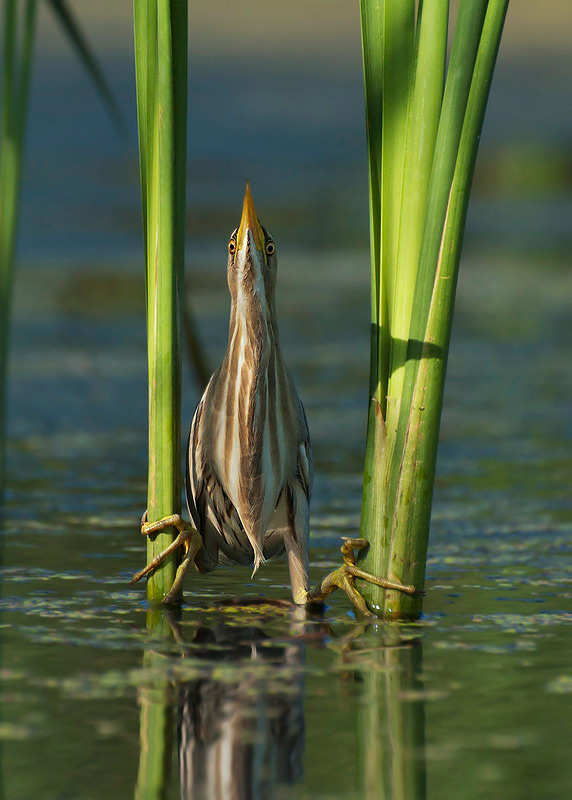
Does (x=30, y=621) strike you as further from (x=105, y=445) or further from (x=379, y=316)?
(x=105, y=445)

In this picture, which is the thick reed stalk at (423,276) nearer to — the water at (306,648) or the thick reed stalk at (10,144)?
the water at (306,648)

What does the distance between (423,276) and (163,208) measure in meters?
0.61

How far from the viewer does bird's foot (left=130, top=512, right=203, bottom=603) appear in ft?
11.3

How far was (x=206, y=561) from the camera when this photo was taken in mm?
3926

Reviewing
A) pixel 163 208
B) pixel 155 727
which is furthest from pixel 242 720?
pixel 163 208

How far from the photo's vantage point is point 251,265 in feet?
11.4

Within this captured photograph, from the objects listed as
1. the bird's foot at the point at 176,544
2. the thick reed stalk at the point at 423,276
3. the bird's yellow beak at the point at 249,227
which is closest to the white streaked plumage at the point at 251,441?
the bird's yellow beak at the point at 249,227

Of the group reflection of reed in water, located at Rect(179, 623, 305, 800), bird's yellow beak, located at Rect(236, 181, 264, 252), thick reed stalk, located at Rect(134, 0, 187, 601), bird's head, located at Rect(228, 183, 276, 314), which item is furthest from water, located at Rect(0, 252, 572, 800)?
bird's yellow beak, located at Rect(236, 181, 264, 252)

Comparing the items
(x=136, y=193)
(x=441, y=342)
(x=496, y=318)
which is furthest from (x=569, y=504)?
(x=136, y=193)

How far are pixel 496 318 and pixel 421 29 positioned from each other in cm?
753

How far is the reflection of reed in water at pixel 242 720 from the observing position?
259 centimetres

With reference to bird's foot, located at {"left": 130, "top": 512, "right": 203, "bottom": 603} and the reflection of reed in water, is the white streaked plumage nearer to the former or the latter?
bird's foot, located at {"left": 130, "top": 512, "right": 203, "bottom": 603}

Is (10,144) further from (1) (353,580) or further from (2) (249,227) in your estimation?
(1) (353,580)

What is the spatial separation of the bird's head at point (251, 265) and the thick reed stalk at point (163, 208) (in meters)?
0.17
